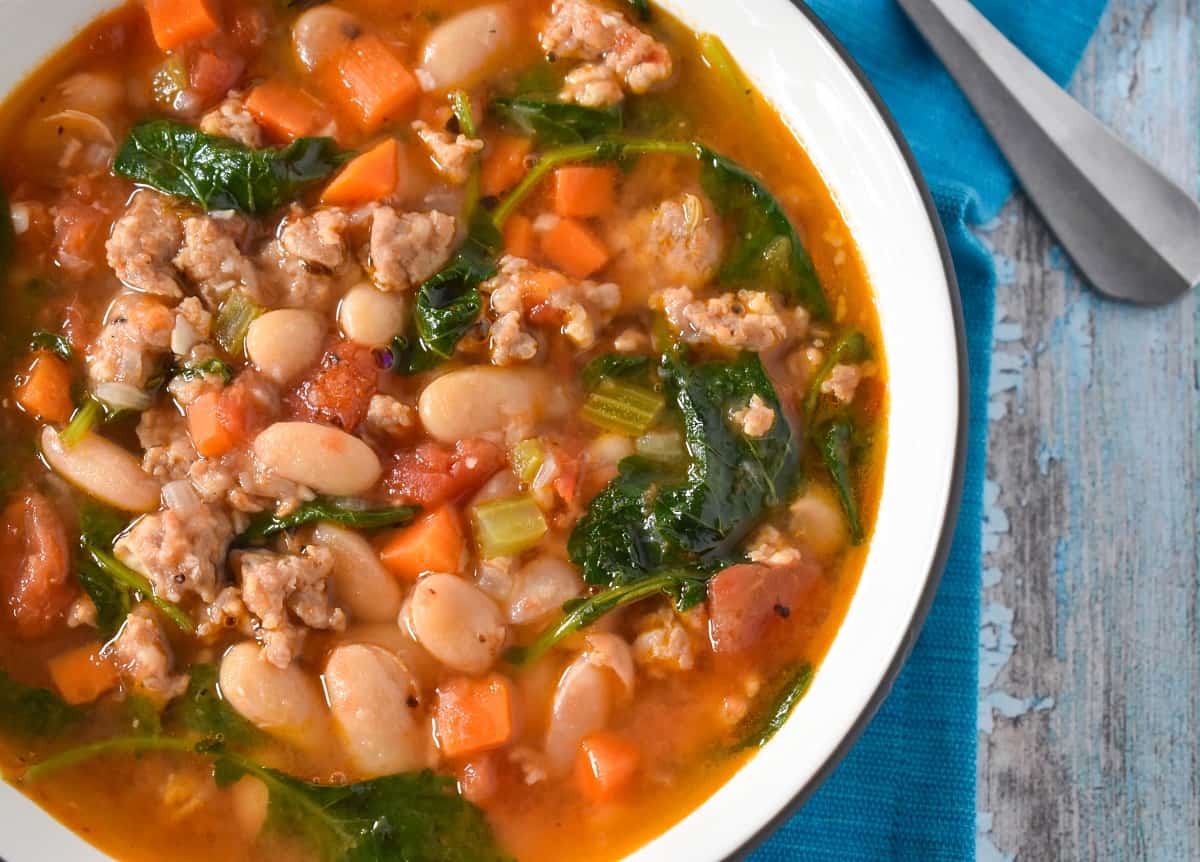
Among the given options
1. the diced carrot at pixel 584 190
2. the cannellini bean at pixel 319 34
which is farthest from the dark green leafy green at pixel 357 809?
the cannellini bean at pixel 319 34

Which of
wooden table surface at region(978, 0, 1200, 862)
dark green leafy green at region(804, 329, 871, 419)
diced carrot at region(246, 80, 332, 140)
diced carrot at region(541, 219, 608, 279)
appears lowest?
wooden table surface at region(978, 0, 1200, 862)

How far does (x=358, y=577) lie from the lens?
2707 mm

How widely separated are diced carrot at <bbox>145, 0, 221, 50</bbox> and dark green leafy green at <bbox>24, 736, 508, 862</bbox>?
171cm

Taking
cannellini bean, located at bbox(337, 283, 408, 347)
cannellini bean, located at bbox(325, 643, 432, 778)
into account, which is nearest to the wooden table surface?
cannellini bean, located at bbox(325, 643, 432, 778)

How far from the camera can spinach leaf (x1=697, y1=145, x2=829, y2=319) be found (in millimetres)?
2922

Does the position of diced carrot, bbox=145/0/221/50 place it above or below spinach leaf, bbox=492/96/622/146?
above

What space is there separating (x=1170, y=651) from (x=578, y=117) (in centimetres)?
230

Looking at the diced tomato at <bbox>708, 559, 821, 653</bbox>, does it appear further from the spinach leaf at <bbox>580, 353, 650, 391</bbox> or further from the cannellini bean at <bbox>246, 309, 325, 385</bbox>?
the cannellini bean at <bbox>246, 309, 325, 385</bbox>

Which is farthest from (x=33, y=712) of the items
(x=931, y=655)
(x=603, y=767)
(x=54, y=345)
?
(x=931, y=655)

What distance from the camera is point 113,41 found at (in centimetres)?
292

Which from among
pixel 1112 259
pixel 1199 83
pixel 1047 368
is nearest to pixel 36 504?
pixel 1047 368

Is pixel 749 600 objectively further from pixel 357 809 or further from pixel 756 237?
pixel 357 809

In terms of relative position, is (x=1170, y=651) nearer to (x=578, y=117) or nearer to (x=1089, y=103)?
(x=1089, y=103)

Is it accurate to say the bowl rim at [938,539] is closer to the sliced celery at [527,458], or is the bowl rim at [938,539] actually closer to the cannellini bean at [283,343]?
the sliced celery at [527,458]
